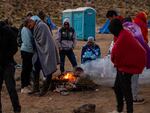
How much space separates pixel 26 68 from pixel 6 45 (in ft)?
8.68

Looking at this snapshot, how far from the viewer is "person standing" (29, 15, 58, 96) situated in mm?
9703

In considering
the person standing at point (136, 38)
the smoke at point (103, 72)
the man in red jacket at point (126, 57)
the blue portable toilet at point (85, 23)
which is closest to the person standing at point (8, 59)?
the man in red jacket at point (126, 57)

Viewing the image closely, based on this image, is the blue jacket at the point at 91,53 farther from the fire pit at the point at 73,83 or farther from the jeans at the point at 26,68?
the jeans at the point at 26,68

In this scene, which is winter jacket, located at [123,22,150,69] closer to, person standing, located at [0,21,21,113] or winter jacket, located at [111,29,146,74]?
winter jacket, located at [111,29,146,74]

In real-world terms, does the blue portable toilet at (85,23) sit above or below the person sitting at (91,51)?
below

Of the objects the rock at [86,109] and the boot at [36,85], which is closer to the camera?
the rock at [86,109]

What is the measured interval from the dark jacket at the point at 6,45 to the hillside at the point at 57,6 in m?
29.2

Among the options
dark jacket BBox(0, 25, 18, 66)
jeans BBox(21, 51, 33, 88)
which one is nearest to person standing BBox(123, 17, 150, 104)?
dark jacket BBox(0, 25, 18, 66)

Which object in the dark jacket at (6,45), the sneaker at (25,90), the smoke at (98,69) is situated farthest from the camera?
the smoke at (98,69)

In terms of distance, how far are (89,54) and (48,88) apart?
143cm

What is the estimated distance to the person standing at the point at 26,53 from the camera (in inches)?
391

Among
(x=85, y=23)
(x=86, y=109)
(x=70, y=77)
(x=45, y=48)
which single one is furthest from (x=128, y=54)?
(x=85, y=23)

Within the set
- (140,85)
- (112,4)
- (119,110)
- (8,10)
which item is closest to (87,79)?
(140,85)

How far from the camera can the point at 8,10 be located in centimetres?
4047
